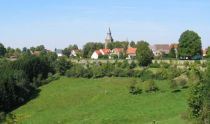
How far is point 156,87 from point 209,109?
3080 centimetres

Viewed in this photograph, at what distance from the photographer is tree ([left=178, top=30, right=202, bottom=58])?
342ft

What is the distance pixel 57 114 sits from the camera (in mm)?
66688

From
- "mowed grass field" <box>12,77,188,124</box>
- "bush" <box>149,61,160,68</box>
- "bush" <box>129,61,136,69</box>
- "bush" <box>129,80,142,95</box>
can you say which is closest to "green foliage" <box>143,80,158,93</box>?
"bush" <box>129,80,142,95</box>

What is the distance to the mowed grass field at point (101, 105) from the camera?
184 ft

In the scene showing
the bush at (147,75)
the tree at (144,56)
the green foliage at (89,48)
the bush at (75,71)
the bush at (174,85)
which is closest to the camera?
the bush at (174,85)

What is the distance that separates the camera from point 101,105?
226 ft

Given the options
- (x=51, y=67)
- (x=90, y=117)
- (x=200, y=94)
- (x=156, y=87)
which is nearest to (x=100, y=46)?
(x=51, y=67)

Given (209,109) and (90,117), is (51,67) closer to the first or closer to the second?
(90,117)

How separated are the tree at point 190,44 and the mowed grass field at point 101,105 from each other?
859 inches

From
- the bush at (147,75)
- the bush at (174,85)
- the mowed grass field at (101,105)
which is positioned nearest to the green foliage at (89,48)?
the mowed grass field at (101,105)

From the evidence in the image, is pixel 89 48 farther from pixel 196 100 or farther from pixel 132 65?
pixel 196 100

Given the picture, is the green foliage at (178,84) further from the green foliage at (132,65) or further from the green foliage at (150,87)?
the green foliage at (132,65)

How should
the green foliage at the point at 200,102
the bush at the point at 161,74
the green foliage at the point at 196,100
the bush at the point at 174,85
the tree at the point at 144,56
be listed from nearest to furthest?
1. the green foliage at the point at 200,102
2. the green foliage at the point at 196,100
3. the bush at the point at 174,85
4. the bush at the point at 161,74
5. the tree at the point at 144,56

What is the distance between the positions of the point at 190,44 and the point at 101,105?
4227 centimetres
